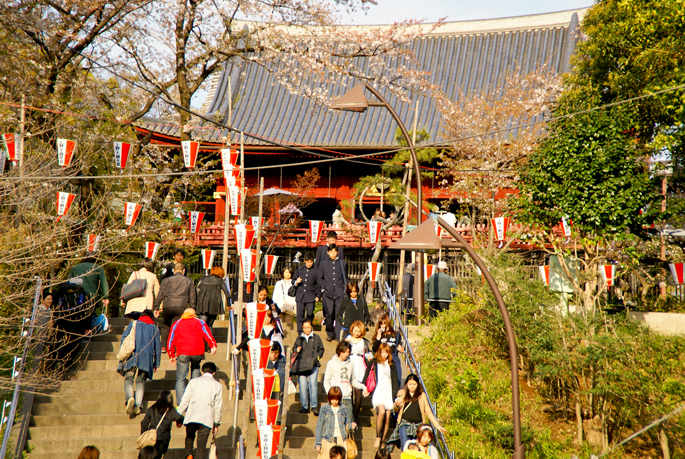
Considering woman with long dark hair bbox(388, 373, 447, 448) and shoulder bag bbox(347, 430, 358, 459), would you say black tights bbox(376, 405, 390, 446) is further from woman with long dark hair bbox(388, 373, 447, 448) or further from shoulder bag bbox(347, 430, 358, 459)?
shoulder bag bbox(347, 430, 358, 459)

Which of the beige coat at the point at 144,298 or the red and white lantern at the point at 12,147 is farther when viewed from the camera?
the red and white lantern at the point at 12,147

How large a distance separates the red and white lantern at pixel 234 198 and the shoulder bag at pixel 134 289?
2.01 metres

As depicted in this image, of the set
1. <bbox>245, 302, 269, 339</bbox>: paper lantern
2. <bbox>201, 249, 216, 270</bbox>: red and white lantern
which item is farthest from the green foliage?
<bbox>201, 249, 216, 270</bbox>: red and white lantern

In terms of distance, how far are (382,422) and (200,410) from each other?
2.57 m

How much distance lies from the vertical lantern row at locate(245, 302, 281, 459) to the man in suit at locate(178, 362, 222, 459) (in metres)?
0.55

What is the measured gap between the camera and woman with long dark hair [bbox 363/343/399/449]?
8781 millimetres

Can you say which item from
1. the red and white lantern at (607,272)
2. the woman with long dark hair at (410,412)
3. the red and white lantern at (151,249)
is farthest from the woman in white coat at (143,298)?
the red and white lantern at (607,272)

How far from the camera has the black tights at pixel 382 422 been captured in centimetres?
875

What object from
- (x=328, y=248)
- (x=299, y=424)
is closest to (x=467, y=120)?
(x=328, y=248)

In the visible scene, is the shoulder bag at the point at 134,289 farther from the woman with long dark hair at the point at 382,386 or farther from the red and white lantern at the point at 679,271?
the red and white lantern at the point at 679,271

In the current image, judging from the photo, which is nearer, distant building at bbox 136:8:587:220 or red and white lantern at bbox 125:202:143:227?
red and white lantern at bbox 125:202:143:227

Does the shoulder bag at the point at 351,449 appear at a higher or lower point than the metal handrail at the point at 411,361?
lower

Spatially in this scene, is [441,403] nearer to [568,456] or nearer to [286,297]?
[568,456]

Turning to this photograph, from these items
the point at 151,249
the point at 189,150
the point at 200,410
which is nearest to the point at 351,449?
the point at 200,410
